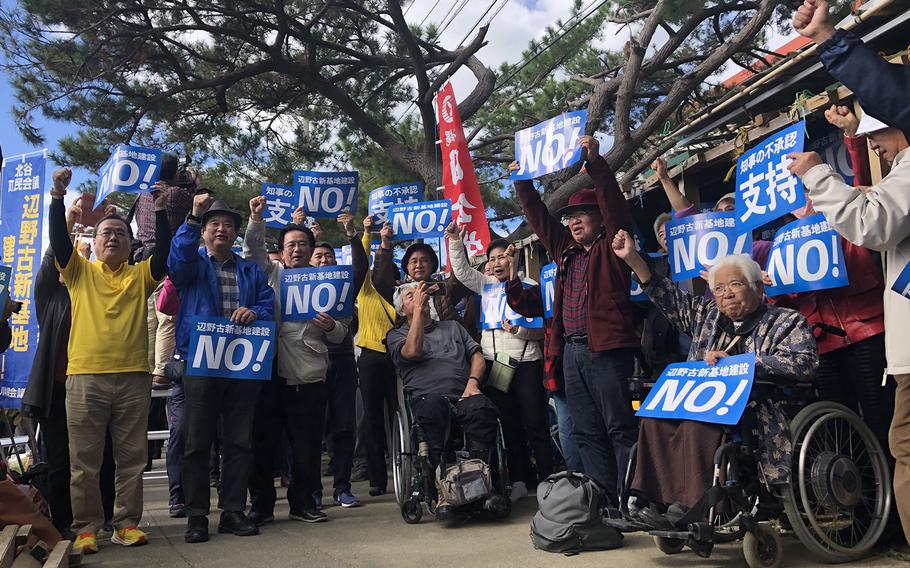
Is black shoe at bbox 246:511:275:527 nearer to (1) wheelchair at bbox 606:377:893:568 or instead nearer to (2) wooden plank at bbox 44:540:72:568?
(2) wooden plank at bbox 44:540:72:568

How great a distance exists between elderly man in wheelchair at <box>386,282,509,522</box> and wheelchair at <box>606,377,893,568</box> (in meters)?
1.32

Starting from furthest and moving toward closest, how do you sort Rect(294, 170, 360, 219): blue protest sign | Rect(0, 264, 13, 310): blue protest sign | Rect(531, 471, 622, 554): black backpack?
Rect(294, 170, 360, 219): blue protest sign
Rect(0, 264, 13, 310): blue protest sign
Rect(531, 471, 622, 554): black backpack

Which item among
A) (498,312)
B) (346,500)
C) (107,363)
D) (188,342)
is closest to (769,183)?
(498,312)


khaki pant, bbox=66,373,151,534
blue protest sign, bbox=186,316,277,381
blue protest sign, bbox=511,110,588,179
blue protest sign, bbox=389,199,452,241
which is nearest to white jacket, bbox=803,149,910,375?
blue protest sign, bbox=511,110,588,179

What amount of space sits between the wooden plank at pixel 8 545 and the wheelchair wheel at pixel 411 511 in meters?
2.19

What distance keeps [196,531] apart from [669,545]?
2.72m

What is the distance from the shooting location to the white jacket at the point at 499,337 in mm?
5805

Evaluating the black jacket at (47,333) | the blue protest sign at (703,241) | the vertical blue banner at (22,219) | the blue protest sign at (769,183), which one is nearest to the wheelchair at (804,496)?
the blue protest sign at (769,183)

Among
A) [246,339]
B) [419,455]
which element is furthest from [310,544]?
[246,339]

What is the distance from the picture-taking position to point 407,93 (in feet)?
41.3

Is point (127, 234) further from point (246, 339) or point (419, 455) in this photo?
point (419, 455)

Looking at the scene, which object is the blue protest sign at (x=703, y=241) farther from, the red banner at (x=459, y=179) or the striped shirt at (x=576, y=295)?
the red banner at (x=459, y=179)

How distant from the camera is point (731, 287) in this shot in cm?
373

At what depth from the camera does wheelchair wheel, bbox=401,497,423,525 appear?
5.00 metres
